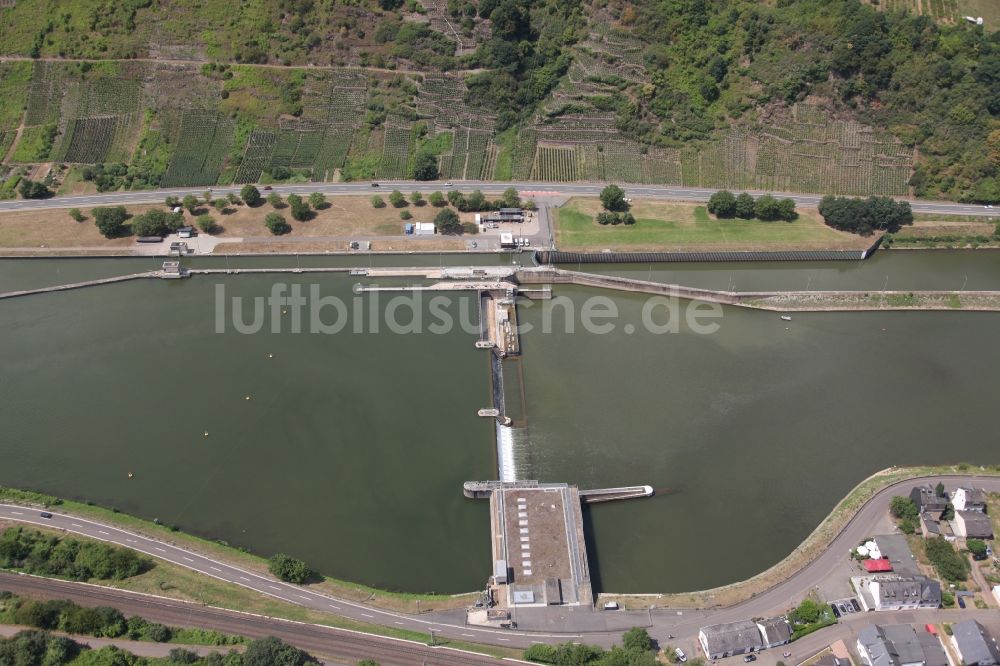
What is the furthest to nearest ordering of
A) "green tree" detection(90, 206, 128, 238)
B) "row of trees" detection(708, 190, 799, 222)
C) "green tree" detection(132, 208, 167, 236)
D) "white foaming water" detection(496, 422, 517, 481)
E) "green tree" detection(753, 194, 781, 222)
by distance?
"row of trees" detection(708, 190, 799, 222) → "green tree" detection(753, 194, 781, 222) → "green tree" detection(90, 206, 128, 238) → "green tree" detection(132, 208, 167, 236) → "white foaming water" detection(496, 422, 517, 481)

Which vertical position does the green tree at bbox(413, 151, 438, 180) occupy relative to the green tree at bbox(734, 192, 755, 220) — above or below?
above

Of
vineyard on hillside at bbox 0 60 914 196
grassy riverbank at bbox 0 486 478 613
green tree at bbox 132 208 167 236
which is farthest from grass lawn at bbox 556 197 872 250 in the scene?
grassy riverbank at bbox 0 486 478 613

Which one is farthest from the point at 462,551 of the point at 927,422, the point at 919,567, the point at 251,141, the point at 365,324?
the point at 251,141

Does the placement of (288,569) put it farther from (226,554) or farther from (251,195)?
(251,195)

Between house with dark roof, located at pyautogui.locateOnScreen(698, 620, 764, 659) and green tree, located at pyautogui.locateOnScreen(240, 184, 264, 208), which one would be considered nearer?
house with dark roof, located at pyautogui.locateOnScreen(698, 620, 764, 659)

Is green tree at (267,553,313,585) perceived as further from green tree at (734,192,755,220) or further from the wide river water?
green tree at (734,192,755,220)

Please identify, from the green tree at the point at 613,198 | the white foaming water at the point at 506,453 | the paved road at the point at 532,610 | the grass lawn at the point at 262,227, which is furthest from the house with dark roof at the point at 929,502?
the grass lawn at the point at 262,227

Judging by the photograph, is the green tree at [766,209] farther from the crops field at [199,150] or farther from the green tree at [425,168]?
the crops field at [199,150]
